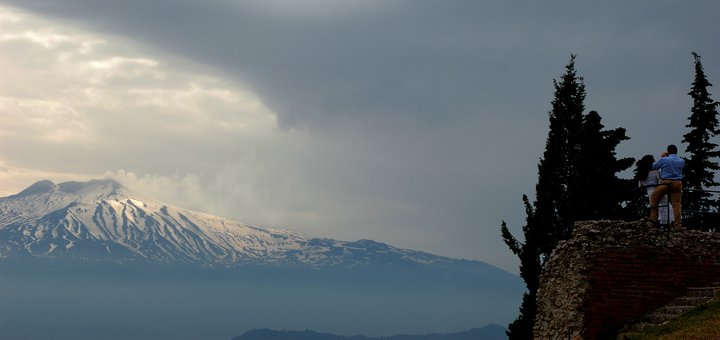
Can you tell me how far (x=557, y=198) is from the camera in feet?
134

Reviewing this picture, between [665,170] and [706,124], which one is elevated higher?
[706,124]

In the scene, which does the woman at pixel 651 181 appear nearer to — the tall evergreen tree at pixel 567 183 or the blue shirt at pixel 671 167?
the blue shirt at pixel 671 167

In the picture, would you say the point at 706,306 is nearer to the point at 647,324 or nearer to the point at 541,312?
the point at 647,324

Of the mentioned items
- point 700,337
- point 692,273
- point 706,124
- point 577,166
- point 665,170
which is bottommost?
point 700,337

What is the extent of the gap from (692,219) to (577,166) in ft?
24.5

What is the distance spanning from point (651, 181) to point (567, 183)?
15.5 meters

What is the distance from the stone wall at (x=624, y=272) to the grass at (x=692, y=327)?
1107mm

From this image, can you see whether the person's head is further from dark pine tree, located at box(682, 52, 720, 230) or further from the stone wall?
dark pine tree, located at box(682, 52, 720, 230)

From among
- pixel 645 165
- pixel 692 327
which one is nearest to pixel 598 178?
pixel 645 165

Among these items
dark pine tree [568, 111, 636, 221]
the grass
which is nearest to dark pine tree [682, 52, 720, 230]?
dark pine tree [568, 111, 636, 221]

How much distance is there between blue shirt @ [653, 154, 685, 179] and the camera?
2428cm

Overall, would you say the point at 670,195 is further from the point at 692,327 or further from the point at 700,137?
the point at 700,137

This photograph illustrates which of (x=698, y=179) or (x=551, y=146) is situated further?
(x=698, y=179)

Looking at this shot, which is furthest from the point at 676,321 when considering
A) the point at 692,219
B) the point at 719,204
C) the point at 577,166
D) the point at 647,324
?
the point at 719,204
